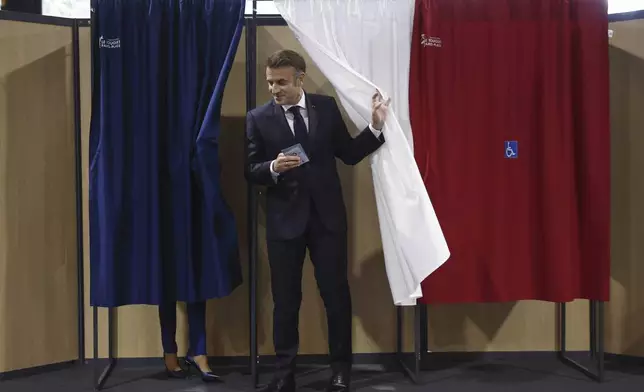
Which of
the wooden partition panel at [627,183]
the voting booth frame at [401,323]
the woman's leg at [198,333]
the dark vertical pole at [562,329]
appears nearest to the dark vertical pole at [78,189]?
the woman's leg at [198,333]

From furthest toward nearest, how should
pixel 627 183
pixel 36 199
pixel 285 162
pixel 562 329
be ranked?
1. pixel 562 329
2. pixel 627 183
3. pixel 36 199
4. pixel 285 162

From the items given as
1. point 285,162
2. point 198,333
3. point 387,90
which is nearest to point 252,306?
point 198,333

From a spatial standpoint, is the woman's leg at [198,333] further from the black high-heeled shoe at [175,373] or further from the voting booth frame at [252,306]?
the voting booth frame at [252,306]

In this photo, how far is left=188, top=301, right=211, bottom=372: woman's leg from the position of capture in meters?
3.05

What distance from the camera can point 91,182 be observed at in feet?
9.44

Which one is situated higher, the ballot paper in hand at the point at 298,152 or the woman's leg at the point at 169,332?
the ballot paper in hand at the point at 298,152

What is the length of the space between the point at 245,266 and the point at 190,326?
46 centimetres

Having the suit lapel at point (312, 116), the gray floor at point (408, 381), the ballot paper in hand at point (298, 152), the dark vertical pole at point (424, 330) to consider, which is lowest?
the gray floor at point (408, 381)

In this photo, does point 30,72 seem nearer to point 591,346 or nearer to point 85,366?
point 85,366

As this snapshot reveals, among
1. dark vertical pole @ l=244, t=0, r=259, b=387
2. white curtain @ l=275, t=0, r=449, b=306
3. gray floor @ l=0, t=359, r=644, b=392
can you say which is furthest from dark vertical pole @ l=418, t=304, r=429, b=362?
dark vertical pole @ l=244, t=0, r=259, b=387

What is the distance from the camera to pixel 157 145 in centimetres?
288

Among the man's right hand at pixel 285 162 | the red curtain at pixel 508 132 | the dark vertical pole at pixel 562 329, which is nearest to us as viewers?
the man's right hand at pixel 285 162

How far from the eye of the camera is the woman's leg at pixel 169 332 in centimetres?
309

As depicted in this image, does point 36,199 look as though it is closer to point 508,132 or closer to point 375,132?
point 375,132
